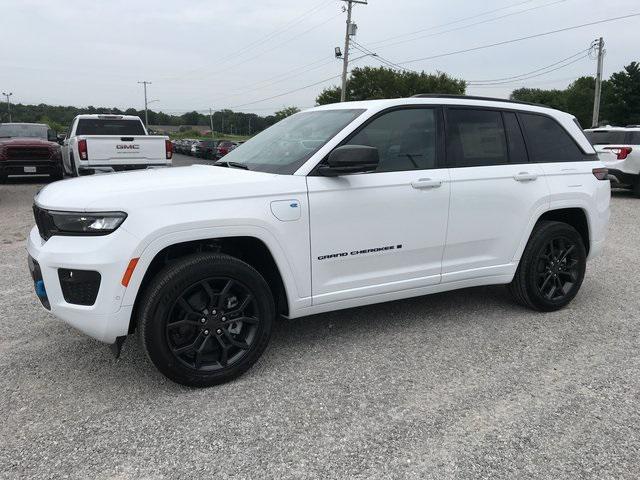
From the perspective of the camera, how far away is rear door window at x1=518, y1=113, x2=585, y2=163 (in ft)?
14.4

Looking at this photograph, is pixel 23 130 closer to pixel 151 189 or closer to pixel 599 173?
pixel 151 189

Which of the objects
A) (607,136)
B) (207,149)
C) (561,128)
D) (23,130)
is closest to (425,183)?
(561,128)

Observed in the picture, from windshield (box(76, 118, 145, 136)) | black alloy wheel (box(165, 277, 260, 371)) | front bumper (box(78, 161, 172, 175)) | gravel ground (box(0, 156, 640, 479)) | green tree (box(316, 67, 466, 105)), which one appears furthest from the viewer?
green tree (box(316, 67, 466, 105))

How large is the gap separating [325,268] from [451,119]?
158 centimetres

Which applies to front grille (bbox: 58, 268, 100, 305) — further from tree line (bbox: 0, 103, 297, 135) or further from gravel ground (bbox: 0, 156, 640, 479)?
tree line (bbox: 0, 103, 297, 135)

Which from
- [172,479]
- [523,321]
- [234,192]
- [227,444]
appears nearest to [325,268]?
[234,192]

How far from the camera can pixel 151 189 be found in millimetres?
2947

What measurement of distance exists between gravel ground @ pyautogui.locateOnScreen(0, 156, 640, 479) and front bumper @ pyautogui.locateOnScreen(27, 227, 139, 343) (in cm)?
48

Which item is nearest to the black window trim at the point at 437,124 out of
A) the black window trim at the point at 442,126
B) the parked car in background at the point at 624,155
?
the black window trim at the point at 442,126

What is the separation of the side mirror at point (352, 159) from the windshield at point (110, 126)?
10.6 metres

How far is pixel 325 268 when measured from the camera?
3.42 m

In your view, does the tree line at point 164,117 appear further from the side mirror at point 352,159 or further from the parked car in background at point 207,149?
the side mirror at point 352,159

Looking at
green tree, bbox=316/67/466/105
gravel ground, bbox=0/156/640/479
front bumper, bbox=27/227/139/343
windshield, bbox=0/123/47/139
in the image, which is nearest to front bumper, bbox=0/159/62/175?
windshield, bbox=0/123/47/139

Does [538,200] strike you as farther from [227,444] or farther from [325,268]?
[227,444]
